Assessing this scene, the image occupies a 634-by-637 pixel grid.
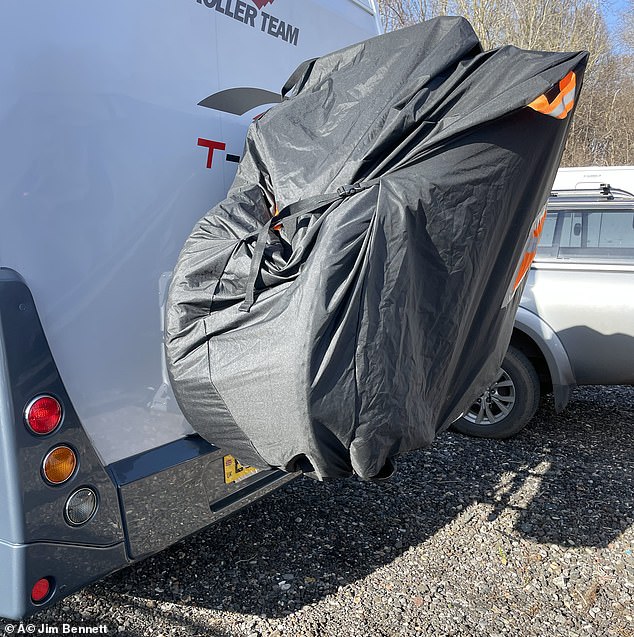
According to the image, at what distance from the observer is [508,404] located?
468cm

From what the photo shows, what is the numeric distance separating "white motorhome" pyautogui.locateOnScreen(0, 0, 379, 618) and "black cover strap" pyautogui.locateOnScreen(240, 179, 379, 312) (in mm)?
570

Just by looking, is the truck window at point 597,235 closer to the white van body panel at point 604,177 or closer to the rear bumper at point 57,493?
the rear bumper at point 57,493

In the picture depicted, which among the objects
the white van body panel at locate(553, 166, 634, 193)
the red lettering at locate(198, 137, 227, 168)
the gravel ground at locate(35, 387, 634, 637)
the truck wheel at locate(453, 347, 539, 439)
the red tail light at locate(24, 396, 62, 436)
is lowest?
the gravel ground at locate(35, 387, 634, 637)

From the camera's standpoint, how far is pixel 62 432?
204 cm

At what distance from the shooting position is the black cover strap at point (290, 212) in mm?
1919

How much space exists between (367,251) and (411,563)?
1965 mm

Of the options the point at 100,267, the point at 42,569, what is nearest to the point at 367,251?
the point at 100,267

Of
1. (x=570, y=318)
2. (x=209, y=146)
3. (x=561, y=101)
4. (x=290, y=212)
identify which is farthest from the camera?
(x=570, y=318)

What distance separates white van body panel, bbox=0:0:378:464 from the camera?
1.98m

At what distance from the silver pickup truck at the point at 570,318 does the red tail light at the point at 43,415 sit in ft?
10.9

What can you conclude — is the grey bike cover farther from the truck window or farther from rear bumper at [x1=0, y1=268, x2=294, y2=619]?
the truck window

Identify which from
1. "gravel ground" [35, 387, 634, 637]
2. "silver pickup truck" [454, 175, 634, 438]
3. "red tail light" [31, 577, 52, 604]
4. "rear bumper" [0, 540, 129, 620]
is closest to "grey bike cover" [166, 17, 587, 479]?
"rear bumper" [0, 540, 129, 620]

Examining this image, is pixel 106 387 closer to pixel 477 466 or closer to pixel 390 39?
pixel 390 39

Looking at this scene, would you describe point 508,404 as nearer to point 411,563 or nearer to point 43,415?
point 411,563
